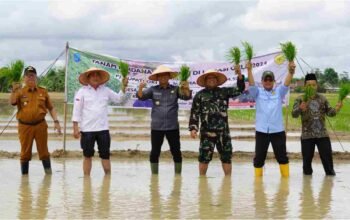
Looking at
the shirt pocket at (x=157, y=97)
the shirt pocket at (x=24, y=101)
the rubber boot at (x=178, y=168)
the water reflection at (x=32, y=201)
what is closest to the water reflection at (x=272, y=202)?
the rubber boot at (x=178, y=168)

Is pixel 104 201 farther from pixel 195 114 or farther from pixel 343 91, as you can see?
pixel 343 91

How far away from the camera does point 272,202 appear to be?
686cm

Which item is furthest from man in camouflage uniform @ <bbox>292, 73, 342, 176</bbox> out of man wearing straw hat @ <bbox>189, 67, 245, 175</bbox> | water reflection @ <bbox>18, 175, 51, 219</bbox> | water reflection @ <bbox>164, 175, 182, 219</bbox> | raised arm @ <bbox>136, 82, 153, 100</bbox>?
water reflection @ <bbox>18, 175, 51, 219</bbox>

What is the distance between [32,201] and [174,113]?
8.82ft

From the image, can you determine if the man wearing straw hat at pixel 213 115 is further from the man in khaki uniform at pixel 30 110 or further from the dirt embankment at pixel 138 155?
the dirt embankment at pixel 138 155

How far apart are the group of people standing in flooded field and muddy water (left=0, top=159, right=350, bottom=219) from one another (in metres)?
0.35

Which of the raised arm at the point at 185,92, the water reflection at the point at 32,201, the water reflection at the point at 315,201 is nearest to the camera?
the water reflection at the point at 32,201

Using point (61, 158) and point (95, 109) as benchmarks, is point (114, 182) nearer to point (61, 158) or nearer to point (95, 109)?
point (95, 109)

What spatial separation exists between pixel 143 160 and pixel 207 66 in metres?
2.03

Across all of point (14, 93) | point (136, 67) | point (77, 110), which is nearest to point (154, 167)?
point (77, 110)

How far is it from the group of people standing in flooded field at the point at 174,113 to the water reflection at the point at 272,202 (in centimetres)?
71

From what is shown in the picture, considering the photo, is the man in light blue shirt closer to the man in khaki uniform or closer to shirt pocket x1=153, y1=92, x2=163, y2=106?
shirt pocket x1=153, y1=92, x2=163, y2=106

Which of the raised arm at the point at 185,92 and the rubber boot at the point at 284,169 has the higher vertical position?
the raised arm at the point at 185,92

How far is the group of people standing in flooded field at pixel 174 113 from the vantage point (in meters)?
8.66
